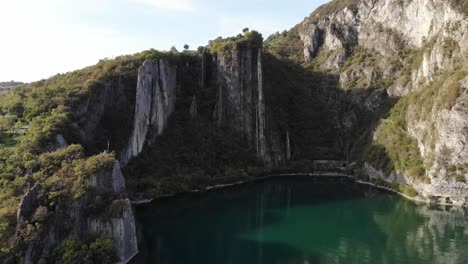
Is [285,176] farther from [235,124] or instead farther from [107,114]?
[107,114]

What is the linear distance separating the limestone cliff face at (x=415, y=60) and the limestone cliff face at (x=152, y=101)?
44879 mm

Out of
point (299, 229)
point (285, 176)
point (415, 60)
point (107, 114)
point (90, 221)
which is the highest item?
point (415, 60)

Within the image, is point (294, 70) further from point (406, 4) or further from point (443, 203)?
point (443, 203)

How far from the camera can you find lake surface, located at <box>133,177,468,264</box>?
42938 mm

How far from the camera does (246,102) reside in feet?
330

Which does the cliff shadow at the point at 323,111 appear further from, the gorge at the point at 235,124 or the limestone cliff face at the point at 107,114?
the limestone cliff face at the point at 107,114

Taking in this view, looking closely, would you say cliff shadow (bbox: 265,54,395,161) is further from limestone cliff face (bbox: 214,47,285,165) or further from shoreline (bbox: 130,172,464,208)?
shoreline (bbox: 130,172,464,208)

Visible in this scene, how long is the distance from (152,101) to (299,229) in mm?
42166

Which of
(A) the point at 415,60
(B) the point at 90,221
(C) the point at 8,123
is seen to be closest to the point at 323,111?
(A) the point at 415,60

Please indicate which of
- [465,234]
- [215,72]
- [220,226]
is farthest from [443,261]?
[215,72]

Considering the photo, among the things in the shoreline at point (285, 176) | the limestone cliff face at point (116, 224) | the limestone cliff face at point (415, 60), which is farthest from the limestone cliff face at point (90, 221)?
the limestone cliff face at point (415, 60)

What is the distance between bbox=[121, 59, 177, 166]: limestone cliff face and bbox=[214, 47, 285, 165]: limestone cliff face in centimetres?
1214

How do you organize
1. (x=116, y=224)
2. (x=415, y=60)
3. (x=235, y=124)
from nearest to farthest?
(x=116, y=224) < (x=235, y=124) < (x=415, y=60)

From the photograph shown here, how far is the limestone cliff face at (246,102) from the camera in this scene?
97688 millimetres
